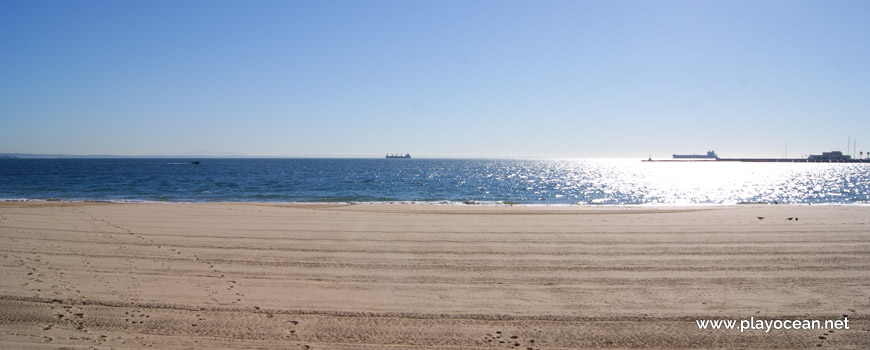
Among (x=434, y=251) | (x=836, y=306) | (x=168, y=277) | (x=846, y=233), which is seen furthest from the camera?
(x=846, y=233)

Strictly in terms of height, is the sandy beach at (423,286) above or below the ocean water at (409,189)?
above

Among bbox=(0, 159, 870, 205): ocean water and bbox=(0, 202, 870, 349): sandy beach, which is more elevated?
bbox=(0, 202, 870, 349): sandy beach

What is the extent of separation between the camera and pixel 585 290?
288 inches

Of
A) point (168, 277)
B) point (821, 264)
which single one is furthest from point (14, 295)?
point (821, 264)

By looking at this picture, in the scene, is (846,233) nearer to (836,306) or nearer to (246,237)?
(836,306)

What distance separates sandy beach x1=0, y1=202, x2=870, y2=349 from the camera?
5609 millimetres

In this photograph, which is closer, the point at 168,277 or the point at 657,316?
the point at 657,316

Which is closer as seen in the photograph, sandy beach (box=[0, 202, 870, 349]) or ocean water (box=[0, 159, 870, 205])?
sandy beach (box=[0, 202, 870, 349])

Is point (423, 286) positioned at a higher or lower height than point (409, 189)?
higher

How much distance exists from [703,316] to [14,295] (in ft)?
31.0

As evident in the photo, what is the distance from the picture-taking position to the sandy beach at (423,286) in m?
5.61

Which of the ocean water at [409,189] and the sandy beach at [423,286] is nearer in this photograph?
the sandy beach at [423,286]

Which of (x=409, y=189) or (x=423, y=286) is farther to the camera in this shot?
(x=409, y=189)

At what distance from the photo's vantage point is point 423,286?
7.57 meters
